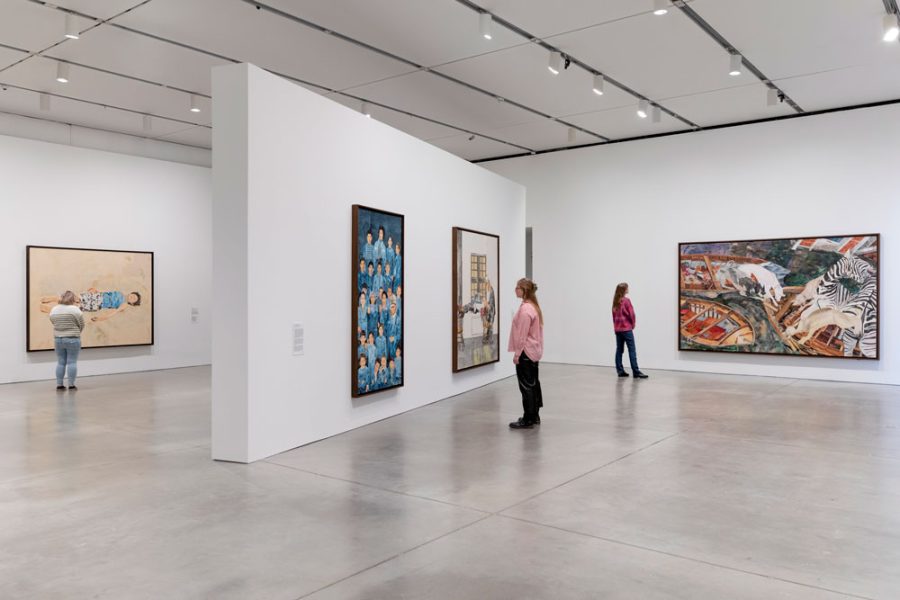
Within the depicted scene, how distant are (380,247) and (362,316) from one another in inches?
34.4

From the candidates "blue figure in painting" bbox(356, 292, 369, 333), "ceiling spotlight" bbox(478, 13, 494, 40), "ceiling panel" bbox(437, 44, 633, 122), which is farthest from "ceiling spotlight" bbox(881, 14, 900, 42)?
"blue figure in painting" bbox(356, 292, 369, 333)

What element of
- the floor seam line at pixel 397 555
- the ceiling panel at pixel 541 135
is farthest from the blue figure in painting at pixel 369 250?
the ceiling panel at pixel 541 135

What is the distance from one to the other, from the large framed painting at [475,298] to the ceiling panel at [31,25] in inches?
211

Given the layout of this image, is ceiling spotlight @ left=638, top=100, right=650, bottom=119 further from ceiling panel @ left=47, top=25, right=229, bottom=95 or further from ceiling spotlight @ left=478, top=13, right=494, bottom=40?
ceiling panel @ left=47, top=25, right=229, bottom=95

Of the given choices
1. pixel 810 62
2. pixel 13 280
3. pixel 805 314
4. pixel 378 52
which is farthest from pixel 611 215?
pixel 13 280

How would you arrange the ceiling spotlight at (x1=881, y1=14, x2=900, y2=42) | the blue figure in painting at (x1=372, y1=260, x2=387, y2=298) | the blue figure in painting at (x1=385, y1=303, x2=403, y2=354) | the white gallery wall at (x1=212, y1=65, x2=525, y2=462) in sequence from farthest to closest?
1. the blue figure in painting at (x1=385, y1=303, x2=403, y2=354)
2. the blue figure in painting at (x1=372, y1=260, x2=387, y2=298)
3. the ceiling spotlight at (x1=881, y1=14, x2=900, y2=42)
4. the white gallery wall at (x1=212, y1=65, x2=525, y2=462)

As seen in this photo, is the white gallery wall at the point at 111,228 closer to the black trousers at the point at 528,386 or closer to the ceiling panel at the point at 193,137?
the ceiling panel at the point at 193,137

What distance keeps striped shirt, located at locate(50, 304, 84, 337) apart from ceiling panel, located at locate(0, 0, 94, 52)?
3.83 meters

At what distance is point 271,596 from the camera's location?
133 inches

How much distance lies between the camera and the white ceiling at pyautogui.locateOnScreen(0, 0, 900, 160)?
7.36 metres

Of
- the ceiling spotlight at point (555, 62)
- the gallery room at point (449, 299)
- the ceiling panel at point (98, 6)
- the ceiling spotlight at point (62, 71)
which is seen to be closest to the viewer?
the gallery room at point (449, 299)

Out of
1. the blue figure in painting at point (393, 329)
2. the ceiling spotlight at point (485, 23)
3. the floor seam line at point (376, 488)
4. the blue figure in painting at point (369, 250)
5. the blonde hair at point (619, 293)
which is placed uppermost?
the ceiling spotlight at point (485, 23)

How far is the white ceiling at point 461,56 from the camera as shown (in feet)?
24.2

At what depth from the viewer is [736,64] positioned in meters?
8.74
